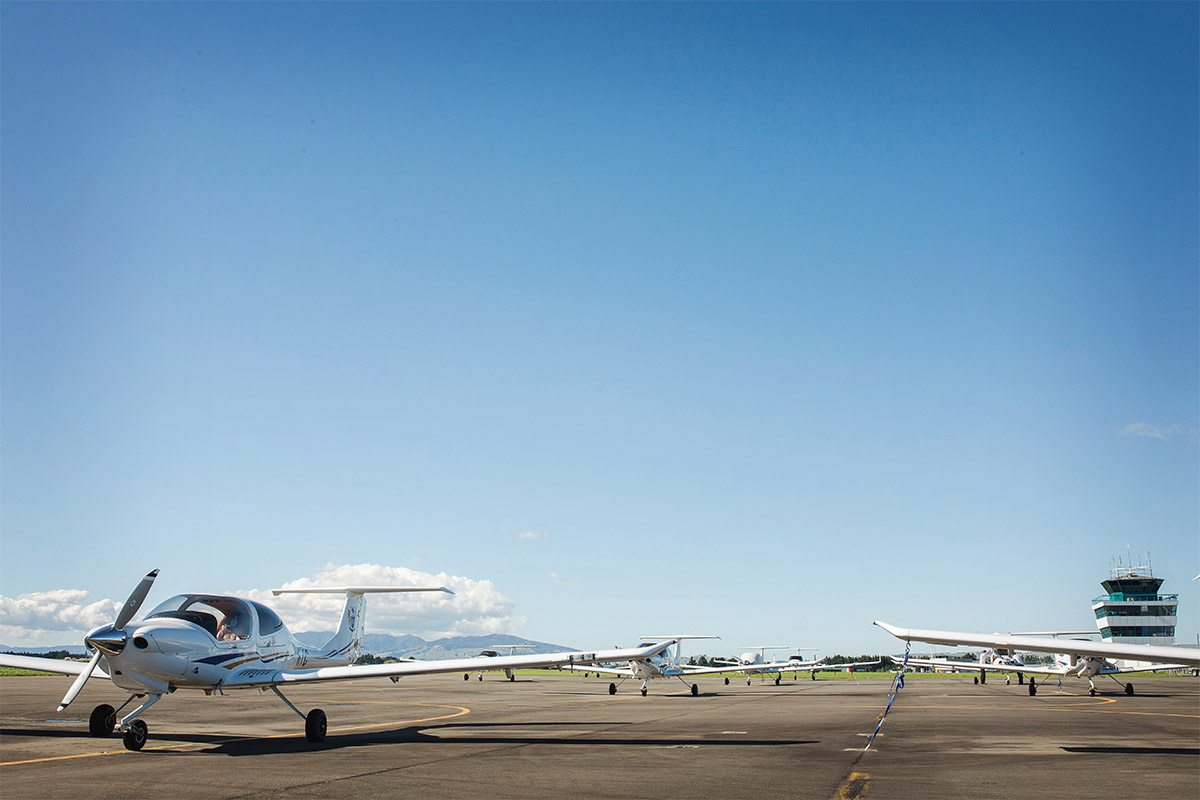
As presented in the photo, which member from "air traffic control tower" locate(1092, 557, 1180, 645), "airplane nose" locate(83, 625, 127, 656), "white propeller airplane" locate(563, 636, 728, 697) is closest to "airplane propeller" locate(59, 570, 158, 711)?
"airplane nose" locate(83, 625, 127, 656)

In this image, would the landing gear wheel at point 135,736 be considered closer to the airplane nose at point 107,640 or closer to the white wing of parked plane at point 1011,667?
the airplane nose at point 107,640

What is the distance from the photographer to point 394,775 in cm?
1121

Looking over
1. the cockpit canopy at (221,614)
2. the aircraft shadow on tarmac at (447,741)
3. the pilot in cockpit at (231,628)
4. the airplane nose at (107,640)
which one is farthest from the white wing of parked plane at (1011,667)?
the airplane nose at (107,640)

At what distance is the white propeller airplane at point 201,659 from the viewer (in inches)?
537

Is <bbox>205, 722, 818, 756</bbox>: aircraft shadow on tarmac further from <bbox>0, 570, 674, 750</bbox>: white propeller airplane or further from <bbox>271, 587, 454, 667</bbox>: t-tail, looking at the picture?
<bbox>271, 587, 454, 667</bbox>: t-tail

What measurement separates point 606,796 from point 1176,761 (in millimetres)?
9856

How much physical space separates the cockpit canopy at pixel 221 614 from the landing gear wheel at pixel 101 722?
2.12m

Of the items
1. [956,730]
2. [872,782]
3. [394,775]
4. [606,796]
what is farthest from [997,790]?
[956,730]

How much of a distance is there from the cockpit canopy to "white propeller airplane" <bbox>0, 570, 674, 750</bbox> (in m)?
0.02

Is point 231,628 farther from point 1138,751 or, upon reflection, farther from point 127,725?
point 1138,751

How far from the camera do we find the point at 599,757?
13.5 m

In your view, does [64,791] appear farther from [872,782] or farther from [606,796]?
[872,782]

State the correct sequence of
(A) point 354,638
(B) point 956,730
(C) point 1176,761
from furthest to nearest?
1. (A) point 354,638
2. (B) point 956,730
3. (C) point 1176,761

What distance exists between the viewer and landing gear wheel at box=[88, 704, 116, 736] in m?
15.0
